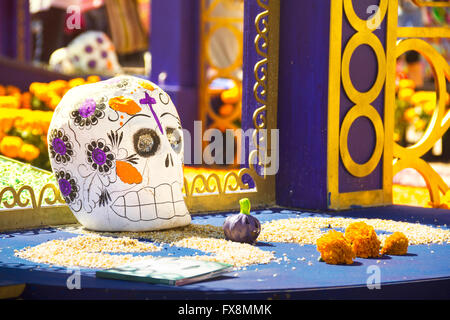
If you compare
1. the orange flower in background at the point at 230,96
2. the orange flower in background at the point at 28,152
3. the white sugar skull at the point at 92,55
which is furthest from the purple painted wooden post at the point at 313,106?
the white sugar skull at the point at 92,55

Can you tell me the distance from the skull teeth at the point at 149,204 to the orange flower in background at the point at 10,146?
82.0 inches

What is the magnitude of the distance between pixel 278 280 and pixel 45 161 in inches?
137

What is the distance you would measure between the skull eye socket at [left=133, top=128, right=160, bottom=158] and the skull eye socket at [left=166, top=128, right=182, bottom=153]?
118 mm

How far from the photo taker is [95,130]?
14.3 feet

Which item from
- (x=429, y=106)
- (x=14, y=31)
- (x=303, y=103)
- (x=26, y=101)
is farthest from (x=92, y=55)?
(x=303, y=103)

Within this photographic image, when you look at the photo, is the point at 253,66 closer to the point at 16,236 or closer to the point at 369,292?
the point at 16,236

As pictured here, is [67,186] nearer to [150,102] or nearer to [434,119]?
[150,102]

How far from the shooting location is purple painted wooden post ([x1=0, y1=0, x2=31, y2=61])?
11.5 meters

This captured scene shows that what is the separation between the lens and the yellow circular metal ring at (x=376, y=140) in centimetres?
562

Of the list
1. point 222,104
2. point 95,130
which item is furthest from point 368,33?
point 222,104

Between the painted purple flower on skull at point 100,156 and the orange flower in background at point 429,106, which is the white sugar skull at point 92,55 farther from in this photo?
the painted purple flower on skull at point 100,156

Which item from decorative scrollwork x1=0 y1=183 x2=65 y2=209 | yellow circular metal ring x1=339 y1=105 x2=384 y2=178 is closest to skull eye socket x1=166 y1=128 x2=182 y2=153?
decorative scrollwork x1=0 y1=183 x2=65 y2=209

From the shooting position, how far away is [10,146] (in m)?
6.26

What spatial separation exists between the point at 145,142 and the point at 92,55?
821 centimetres
